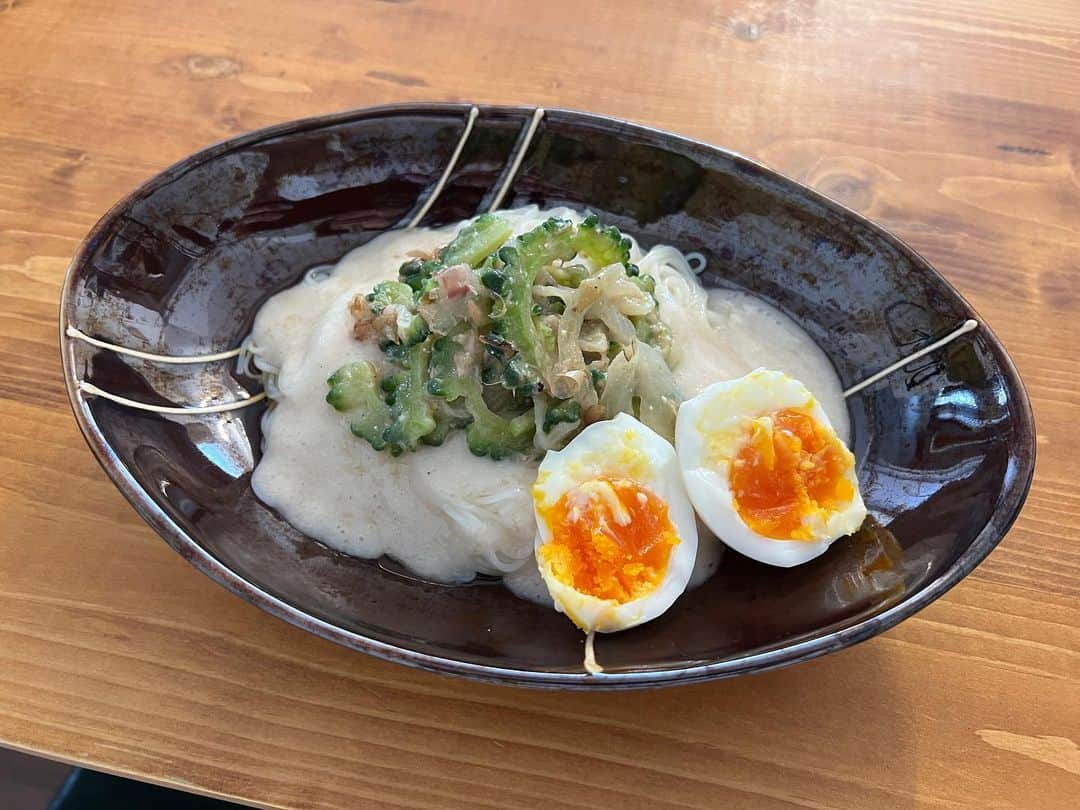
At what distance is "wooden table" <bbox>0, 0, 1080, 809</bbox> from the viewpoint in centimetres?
184

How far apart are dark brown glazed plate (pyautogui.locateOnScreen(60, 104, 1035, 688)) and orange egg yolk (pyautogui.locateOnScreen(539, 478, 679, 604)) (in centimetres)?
13

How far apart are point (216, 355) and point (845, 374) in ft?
5.47

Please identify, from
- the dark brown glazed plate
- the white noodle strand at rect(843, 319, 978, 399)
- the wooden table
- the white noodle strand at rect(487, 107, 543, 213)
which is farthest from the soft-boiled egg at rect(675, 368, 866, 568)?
the white noodle strand at rect(487, 107, 543, 213)

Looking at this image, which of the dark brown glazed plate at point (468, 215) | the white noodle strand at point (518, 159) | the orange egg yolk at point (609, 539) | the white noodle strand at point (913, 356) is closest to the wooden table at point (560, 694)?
the dark brown glazed plate at point (468, 215)

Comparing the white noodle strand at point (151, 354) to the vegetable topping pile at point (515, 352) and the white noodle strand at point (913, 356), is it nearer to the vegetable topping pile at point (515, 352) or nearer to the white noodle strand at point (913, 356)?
the vegetable topping pile at point (515, 352)

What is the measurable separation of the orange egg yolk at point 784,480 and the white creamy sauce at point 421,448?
0.65ft

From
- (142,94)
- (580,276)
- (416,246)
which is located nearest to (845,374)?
(580,276)

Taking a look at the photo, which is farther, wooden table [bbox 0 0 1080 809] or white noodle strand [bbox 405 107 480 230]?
white noodle strand [bbox 405 107 480 230]

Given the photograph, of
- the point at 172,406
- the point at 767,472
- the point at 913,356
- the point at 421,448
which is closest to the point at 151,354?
the point at 172,406

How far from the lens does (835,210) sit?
238cm

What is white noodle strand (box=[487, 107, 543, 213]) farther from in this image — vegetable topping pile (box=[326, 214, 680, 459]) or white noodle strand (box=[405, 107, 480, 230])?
vegetable topping pile (box=[326, 214, 680, 459])

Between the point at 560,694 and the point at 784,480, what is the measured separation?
2.17 feet

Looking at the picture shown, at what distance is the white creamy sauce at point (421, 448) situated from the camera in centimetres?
209

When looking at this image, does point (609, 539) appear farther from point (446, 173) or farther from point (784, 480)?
point (446, 173)
